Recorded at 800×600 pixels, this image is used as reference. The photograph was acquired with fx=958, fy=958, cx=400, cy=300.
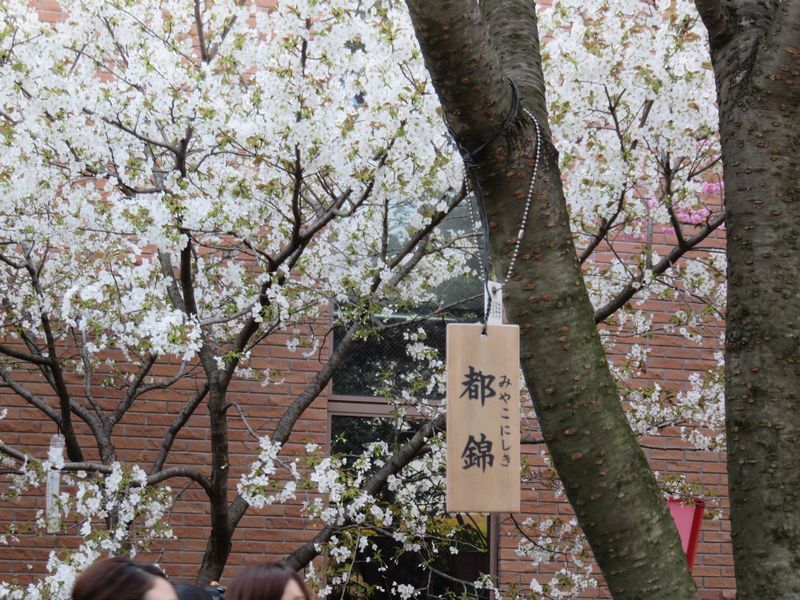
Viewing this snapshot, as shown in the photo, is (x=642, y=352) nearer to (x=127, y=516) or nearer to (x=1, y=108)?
(x=127, y=516)

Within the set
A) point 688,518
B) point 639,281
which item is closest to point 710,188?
point 639,281

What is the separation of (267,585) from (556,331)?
40.6 inches

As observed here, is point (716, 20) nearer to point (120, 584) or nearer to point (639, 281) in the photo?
point (639, 281)

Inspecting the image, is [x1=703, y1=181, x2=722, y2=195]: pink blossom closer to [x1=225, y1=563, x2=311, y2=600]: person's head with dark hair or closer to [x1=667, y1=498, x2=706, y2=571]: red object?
[x1=667, y1=498, x2=706, y2=571]: red object

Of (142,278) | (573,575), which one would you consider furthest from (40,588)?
(573,575)

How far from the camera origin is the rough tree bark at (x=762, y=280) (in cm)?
268

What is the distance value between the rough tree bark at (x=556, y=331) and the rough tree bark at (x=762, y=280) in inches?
10.9

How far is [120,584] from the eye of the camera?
2139 millimetres

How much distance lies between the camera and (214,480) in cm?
476

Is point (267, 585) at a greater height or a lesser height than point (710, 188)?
lesser

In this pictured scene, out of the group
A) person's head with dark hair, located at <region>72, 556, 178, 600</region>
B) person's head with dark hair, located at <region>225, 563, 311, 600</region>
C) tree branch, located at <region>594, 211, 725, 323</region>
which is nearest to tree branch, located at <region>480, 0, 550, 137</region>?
person's head with dark hair, located at <region>225, 563, 311, 600</region>

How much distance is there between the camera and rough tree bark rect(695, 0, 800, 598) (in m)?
2.68

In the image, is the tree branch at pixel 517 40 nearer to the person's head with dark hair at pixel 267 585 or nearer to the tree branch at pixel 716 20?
the tree branch at pixel 716 20

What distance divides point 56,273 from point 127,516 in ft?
5.78
